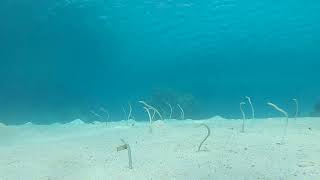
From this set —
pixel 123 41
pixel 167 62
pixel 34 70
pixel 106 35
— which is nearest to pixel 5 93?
pixel 34 70

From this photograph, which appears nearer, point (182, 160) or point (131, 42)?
point (182, 160)

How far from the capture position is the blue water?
34781 mm

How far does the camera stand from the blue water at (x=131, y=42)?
114ft

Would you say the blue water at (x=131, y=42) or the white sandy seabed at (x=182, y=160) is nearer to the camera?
the white sandy seabed at (x=182, y=160)

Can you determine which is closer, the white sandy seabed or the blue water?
the white sandy seabed

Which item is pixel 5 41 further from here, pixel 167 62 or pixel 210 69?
pixel 210 69

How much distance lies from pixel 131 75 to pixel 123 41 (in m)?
38.0

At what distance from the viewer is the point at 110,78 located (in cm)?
8581

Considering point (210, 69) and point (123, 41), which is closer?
point (123, 41)

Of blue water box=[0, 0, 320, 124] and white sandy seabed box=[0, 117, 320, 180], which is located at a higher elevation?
blue water box=[0, 0, 320, 124]

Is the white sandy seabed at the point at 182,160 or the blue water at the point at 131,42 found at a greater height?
the blue water at the point at 131,42

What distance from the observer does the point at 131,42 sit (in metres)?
52.2

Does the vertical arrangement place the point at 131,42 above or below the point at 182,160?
above

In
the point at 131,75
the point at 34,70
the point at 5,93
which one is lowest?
the point at 5,93
